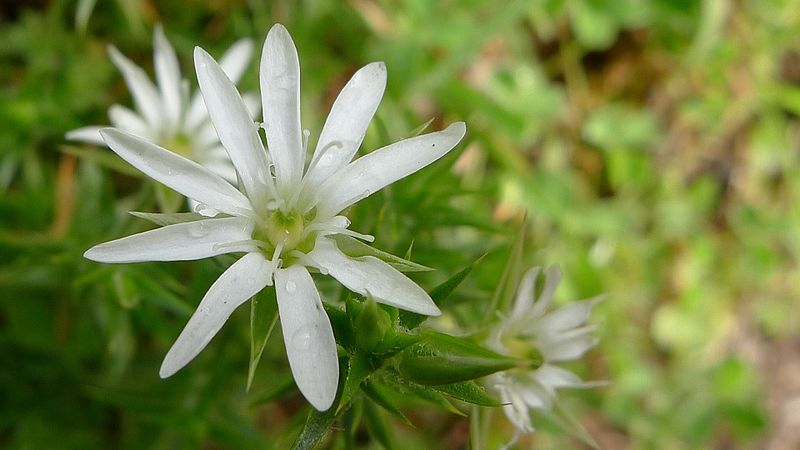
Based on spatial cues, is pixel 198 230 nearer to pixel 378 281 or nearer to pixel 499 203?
pixel 378 281

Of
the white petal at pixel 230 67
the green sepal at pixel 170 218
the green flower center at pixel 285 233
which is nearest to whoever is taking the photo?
the green sepal at pixel 170 218

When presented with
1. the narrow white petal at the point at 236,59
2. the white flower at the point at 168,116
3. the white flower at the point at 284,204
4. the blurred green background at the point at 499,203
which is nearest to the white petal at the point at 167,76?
the white flower at the point at 168,116

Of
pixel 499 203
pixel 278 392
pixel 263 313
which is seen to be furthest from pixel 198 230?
pixel 499 203

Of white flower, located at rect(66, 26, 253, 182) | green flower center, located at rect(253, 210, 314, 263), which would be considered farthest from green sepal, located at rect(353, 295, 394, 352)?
white flower, located at rect(66, 26, 253, 182)

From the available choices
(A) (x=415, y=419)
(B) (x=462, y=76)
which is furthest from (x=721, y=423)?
(B) (x=462, y=76)

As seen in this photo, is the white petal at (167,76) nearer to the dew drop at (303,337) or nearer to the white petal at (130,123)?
the white petal at (130,123)

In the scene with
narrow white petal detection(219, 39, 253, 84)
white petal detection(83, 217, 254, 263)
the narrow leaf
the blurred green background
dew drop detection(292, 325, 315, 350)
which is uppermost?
white petal detection(83, 217, 254, 263)

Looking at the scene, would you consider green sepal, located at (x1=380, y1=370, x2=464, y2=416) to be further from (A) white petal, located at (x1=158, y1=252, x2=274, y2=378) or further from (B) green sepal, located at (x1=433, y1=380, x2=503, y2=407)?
(A) white petal, located at (x1=158, y1=252, x2=274, y2=378)
